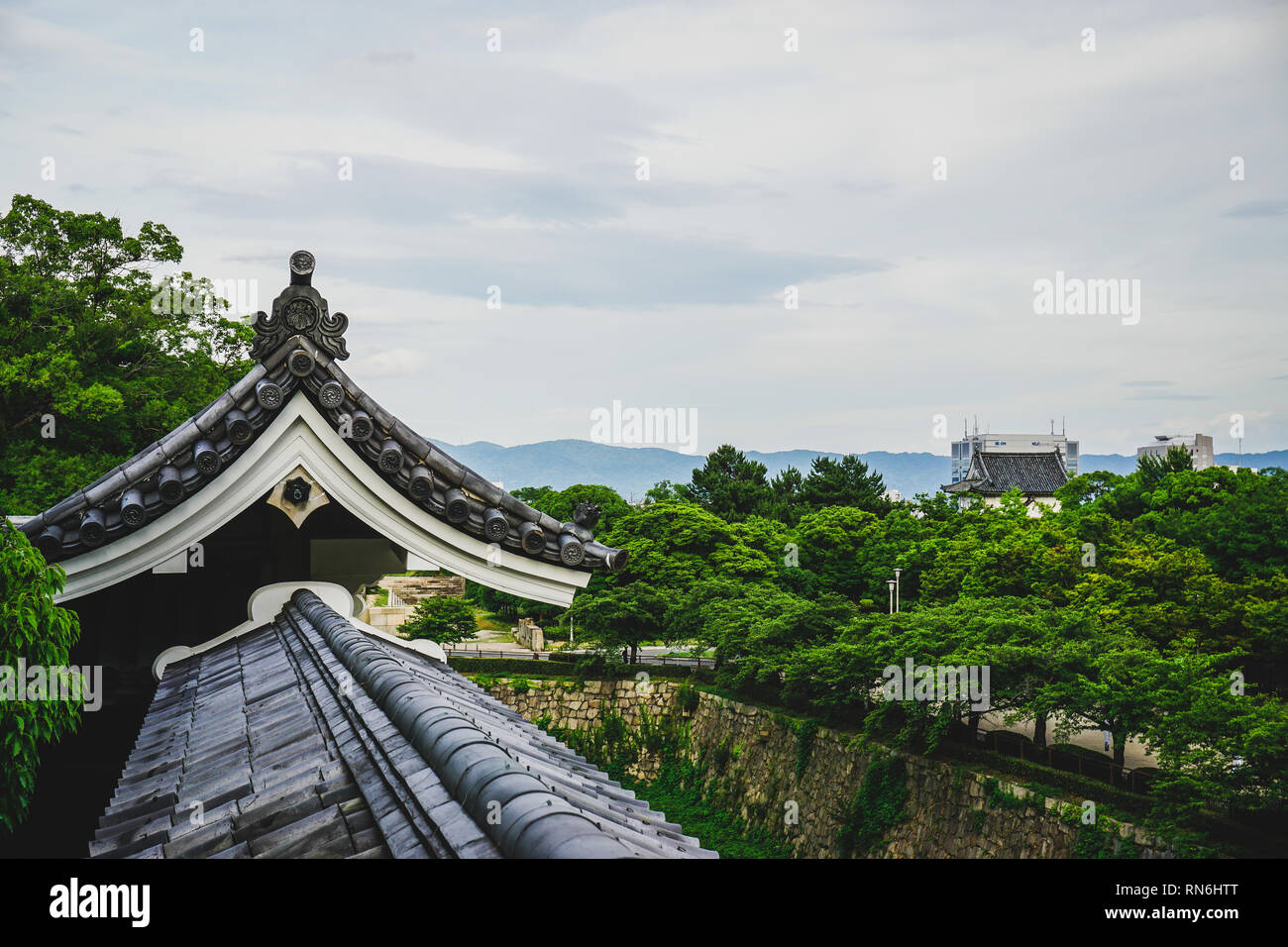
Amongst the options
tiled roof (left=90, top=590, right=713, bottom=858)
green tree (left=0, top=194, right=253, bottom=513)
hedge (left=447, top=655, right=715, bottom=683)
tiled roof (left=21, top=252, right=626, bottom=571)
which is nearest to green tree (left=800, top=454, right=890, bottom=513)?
hedge (left=447, top=655, right=715, bottom=683)

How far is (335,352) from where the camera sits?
16.5 feet

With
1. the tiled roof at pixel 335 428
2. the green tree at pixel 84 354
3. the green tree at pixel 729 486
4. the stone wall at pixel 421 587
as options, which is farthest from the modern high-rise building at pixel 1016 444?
the tiled roof at pixel 335 428

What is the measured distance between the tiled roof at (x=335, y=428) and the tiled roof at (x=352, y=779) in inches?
34.1

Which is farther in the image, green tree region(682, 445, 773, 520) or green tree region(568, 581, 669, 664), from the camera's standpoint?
green tree region(682, 445, 773, 520)

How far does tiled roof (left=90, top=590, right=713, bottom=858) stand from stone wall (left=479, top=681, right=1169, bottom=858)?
1669cm

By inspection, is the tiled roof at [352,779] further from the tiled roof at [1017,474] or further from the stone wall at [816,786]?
the tiled roof at [1017,474]

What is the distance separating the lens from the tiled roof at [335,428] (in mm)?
4691

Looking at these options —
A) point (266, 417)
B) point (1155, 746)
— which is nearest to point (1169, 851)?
point (1155, 746)

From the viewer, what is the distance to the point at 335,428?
4773mm

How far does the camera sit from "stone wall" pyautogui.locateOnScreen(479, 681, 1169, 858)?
19.2m

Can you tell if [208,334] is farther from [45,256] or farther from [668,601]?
[668,601]

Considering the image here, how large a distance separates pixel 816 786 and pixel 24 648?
23271 millimetres

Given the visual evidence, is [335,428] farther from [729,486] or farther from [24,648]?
[729,486]

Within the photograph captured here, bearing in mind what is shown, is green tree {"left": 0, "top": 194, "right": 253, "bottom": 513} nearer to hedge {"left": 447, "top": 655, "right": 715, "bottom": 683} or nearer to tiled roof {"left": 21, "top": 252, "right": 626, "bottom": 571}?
hedge {"left": 447, "top": 655, "right": 715, "bottom": 683}
